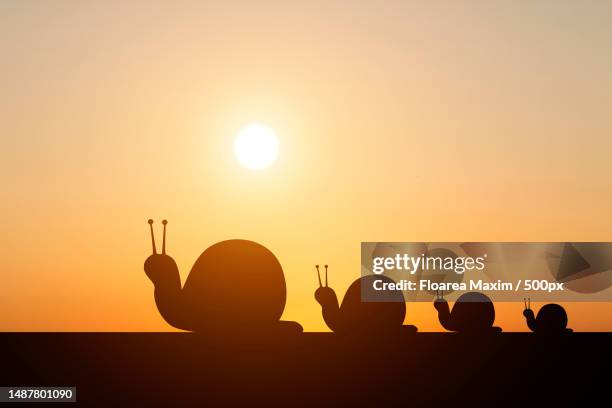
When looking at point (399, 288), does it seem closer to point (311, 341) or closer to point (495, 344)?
point (495, 344)

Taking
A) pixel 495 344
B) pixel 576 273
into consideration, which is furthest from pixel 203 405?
pixel 576 273

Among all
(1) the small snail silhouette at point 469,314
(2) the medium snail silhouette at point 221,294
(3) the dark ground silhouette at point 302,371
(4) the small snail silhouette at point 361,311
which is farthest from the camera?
(1) the small snail silhouette at point 469,314

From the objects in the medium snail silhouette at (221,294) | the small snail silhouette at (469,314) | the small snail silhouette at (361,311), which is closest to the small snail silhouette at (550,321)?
the small snail silhouette at (469,314)

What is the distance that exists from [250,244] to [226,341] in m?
3.68

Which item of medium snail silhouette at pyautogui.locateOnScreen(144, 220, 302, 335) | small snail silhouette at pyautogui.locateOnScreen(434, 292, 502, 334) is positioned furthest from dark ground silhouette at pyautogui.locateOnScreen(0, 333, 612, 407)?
small snail silhouette at pyautogui.locateOnScreen(434, 292, 502, 334)

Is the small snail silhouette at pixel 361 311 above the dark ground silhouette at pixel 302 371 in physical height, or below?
above

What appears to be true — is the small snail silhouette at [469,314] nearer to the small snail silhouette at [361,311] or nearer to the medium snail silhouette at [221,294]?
the small snail silhouette at [361,311]

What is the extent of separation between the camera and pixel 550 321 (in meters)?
48.0

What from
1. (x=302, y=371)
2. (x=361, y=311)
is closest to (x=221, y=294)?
(x=302, y=371)

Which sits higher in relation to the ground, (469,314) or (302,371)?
(469,314)

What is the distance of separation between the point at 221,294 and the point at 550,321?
705 inches

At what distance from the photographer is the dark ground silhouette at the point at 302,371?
30281 mm

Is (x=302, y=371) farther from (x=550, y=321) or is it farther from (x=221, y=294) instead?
(x=550, y=321)

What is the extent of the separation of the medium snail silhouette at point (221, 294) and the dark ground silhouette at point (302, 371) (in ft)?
2.18
